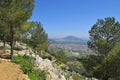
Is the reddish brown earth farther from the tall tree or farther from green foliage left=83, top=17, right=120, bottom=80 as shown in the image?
green foliage left=83, top=17, right=120, bottom=80

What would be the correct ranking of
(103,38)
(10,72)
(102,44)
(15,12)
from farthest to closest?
1. (103,38)
2. (102,44)
3. (15,12)
4. (10,72)

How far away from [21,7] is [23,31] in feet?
12.0

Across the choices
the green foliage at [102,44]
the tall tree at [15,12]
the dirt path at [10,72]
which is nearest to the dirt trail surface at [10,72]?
the dirt path at [10,72]

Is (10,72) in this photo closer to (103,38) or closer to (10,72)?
(10,72)

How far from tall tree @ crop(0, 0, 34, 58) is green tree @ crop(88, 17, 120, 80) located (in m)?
16.4

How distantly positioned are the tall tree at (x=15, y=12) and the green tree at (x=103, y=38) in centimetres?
1644

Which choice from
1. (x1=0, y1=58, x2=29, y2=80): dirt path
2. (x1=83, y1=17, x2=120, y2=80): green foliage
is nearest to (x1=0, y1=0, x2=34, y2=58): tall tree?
(x1=0, y1=58, x2=29, y2=80): dirt path

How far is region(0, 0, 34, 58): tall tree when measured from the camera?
1243 inches

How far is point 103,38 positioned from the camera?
46969mm

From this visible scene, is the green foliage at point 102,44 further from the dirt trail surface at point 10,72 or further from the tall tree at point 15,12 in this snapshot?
the dirt trail surface at point 10,72

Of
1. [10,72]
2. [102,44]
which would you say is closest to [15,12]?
[10,72]

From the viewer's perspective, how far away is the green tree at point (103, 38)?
149 ft

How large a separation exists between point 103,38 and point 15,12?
65.0 ft

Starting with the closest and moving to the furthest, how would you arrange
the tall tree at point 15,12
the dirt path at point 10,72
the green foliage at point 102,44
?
the dirt path at point 10,72 < the tall tree at point 15,12 < the green foliage at point 102,44
